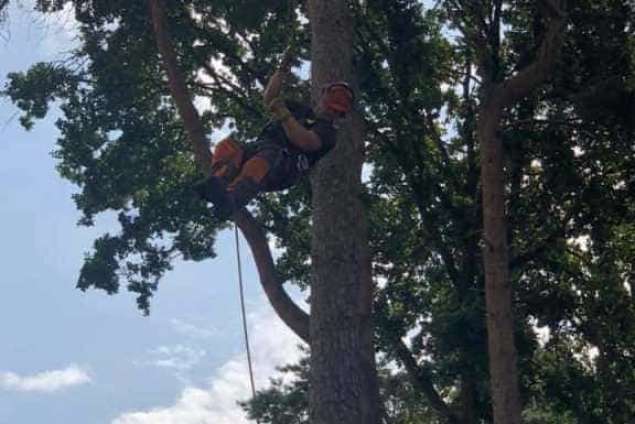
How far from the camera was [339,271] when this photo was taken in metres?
6.19

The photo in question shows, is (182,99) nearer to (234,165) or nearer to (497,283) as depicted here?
(234,165)

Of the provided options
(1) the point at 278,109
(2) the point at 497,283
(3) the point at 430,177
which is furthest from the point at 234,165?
(3) the point at 430,177

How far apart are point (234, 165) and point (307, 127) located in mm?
627

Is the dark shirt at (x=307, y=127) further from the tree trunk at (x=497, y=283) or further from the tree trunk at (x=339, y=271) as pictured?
the tree trunk at (x=497, y=283)

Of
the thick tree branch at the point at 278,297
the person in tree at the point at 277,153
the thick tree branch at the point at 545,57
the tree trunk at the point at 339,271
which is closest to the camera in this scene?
the tree trunk at the point at 339,271

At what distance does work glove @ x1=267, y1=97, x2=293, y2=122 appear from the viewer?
20.8ft

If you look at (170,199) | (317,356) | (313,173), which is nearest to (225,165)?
(313,173)

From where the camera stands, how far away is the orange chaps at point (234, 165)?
21.6 ft

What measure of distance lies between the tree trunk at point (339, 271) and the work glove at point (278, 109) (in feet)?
1.85

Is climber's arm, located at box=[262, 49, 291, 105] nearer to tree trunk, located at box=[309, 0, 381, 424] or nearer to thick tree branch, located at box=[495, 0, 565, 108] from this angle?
tree trunk, located at box=[309, 0, 381, 424]

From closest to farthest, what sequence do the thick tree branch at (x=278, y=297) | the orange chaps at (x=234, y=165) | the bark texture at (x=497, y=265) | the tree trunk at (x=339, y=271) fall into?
the tree trunk at (x=339, y=271) → the orange chaps at (x=234, y=165) → the thick tree branch at (x=278, y=297) → the bark texture at (x=497, y=265)

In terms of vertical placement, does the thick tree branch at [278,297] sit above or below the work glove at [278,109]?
below

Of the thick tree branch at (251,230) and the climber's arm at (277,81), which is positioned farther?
the thick tree branch at (251,230)

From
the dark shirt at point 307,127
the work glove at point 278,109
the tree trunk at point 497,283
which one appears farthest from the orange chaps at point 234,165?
the tree trunk at point 497,283
